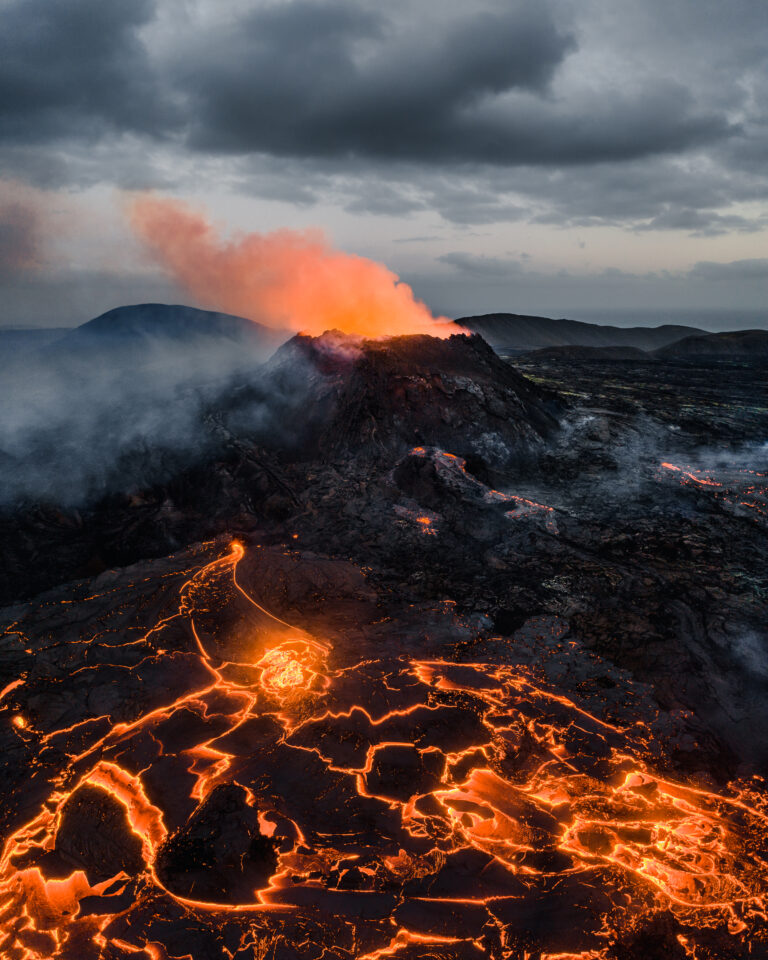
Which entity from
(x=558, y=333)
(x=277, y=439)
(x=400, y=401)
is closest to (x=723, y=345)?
(x=558, y=333)

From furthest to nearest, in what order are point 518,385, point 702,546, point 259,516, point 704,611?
1. point 518,385
2. point 259,516
3. point 702,546
4. point 704,611

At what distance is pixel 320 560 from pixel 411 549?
3134 mm

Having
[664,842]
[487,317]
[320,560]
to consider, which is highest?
[487,317]

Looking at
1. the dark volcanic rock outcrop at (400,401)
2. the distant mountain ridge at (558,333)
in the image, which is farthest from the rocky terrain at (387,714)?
the distant mountain ridge at (558,333)

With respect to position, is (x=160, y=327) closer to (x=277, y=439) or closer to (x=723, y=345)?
(x=277, y=439)

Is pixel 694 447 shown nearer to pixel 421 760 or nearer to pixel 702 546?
pixel 702 546

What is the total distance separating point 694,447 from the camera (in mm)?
26953

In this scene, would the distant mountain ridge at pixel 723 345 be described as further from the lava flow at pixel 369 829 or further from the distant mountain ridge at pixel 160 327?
the lava flow at pixel 369 829

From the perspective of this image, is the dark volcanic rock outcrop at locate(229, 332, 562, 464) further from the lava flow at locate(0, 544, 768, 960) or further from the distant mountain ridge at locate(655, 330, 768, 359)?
the distant mountain ridge at locate(655, 330, 768, 359)

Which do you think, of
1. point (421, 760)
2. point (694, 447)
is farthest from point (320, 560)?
point (694, 447)

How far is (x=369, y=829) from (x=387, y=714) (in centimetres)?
255

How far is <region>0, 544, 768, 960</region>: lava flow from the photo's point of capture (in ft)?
23.6

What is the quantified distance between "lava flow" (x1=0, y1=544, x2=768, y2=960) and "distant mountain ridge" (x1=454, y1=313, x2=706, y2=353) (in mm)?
122293

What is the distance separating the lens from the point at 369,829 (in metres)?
8.64
